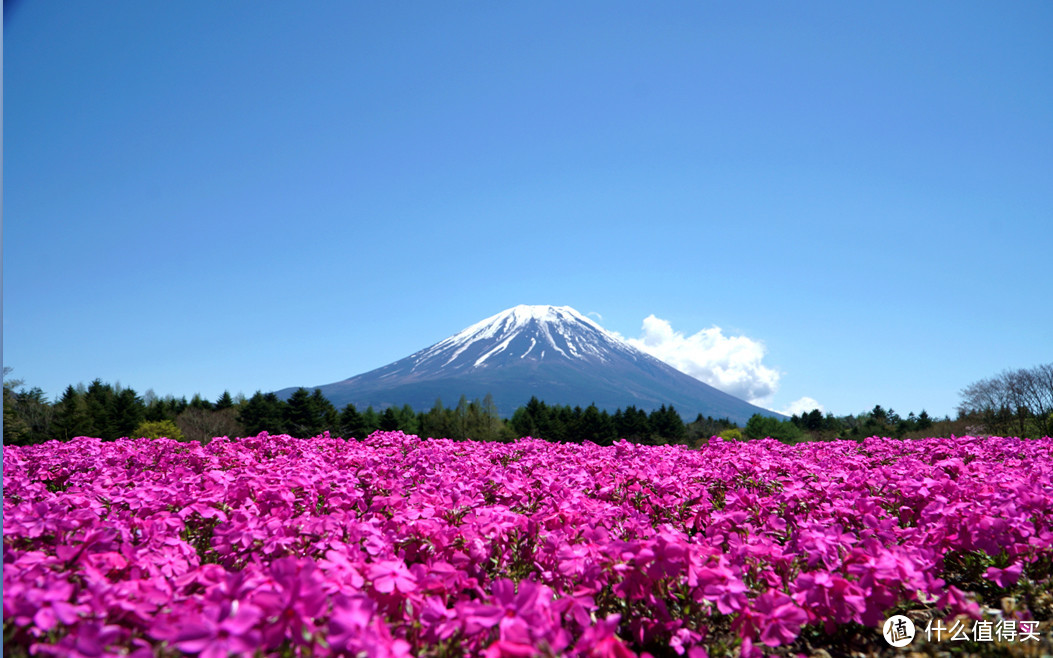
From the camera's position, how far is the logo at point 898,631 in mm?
2582

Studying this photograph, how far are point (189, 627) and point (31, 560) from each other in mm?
1202

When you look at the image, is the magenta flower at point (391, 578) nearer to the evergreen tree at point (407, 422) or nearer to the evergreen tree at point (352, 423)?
the evergreen tree at point (352, 423)

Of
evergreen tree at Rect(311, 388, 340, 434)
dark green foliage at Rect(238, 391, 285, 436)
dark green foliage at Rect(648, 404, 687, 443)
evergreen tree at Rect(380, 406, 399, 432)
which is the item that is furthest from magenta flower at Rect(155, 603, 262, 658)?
dark green foliage at Rect(648, 404, 687, 443)

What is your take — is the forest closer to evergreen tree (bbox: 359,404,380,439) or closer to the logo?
evergreen tree (bbox: 359,404,380,439)

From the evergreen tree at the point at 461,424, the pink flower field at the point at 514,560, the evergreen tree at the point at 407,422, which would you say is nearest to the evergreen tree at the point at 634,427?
the evergreen tree at the point at 461,424

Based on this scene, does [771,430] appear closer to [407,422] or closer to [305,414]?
[407,422]

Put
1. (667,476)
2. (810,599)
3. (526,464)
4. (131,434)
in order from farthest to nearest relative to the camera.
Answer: (131,434), (526,464), (667,476), (810,599)

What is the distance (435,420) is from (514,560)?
132 feet

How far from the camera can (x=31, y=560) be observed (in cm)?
213

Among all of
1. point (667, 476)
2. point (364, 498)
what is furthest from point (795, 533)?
point (364, 498)

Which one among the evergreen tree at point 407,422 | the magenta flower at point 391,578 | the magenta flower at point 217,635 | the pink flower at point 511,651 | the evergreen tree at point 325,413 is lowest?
the evergreen tree at point 407,422

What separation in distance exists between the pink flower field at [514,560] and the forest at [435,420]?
22.4 metres

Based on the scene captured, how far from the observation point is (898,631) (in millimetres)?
2670

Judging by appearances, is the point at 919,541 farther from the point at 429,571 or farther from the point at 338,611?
the point at 338,611
